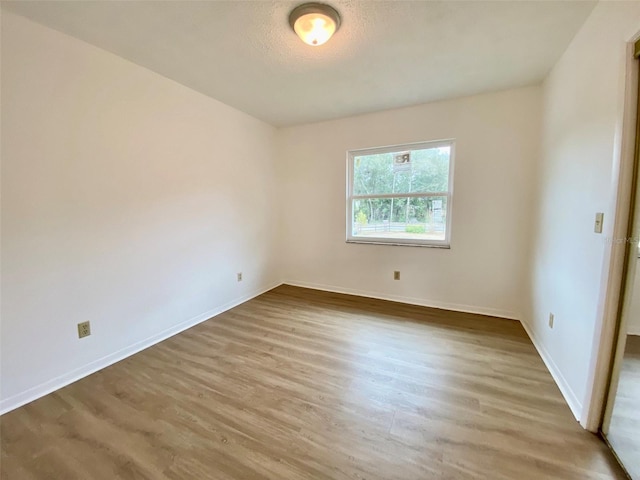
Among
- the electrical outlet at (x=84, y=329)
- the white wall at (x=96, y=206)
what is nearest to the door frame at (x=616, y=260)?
the white wall at (x=96, y=206)

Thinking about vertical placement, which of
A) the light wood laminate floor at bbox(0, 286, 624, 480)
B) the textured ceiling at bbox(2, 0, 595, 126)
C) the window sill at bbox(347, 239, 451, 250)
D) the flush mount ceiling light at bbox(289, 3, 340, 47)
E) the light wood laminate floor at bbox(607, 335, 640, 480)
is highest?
the textured ceiling at bbox(2, 0, 595, 126)

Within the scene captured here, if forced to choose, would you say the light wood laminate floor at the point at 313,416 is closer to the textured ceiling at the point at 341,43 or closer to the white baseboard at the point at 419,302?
the white baseboard at the point at 419,302

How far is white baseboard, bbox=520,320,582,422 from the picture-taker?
154 centimetres

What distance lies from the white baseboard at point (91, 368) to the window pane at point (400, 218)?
2.18 meters

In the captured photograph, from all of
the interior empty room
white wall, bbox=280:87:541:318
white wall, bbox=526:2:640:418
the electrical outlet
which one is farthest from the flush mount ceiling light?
the electrical outlet

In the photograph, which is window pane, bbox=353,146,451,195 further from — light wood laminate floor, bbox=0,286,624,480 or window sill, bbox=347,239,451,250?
light wood laminate floor, bbox=0,286,624,480

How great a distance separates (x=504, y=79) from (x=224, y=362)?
352 cm

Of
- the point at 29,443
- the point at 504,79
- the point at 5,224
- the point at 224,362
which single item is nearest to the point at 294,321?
the point at 224,362

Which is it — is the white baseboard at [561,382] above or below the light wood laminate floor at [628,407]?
below

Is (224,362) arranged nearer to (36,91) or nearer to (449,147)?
(36,91)

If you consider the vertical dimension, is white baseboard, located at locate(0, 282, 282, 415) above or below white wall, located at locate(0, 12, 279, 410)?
below

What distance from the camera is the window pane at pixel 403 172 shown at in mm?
3115

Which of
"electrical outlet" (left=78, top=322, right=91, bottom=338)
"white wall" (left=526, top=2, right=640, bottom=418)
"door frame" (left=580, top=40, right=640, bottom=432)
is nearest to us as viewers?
"door frame" (left=580, top=40, right=640, bottom=432)

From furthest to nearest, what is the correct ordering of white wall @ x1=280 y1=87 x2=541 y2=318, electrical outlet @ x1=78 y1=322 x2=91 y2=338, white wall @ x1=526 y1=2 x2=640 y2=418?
white wall @ x1=280 y1=87 x2=541 y2=318, electrical outlet @ x1=78 y1=322 x2=91 y2=338, white wall @ x1=526 y1=2 x2=640 y2=418
